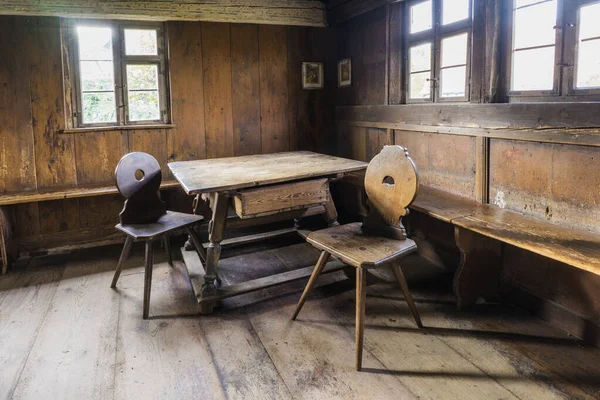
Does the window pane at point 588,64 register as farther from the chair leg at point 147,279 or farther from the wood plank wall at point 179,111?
the wood plank wall at point 179,111

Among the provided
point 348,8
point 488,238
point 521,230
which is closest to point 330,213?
point 488,238

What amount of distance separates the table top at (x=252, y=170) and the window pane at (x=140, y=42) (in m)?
1.30

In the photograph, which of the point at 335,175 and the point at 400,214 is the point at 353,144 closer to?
the point at 335,175

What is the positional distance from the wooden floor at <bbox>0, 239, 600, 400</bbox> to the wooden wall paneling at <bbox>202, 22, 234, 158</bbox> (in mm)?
1672

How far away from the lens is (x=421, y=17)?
3629 mm

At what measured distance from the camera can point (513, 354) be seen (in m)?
2.38

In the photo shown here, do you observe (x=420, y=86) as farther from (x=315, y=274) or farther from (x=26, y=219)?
(x=26, y=219)

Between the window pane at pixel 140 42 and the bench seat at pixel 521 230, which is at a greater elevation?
the window pane at pixel 140 42

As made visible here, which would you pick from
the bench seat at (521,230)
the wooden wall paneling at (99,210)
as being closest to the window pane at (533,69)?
the bench seat at (521,230)

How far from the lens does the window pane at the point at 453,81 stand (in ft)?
10.6

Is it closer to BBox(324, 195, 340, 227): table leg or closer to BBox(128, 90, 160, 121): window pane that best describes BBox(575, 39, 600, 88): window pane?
BBox(324, 195, 340, 227): table leg

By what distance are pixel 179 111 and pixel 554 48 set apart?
10.2 feet

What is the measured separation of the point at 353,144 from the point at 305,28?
133 centimetres

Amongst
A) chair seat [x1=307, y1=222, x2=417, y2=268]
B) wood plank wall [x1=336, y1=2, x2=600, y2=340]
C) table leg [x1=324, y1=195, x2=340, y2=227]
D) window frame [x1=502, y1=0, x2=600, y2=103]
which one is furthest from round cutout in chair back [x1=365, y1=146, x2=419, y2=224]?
window frame [x1=502, y1=0, x2=600, y2=103]
